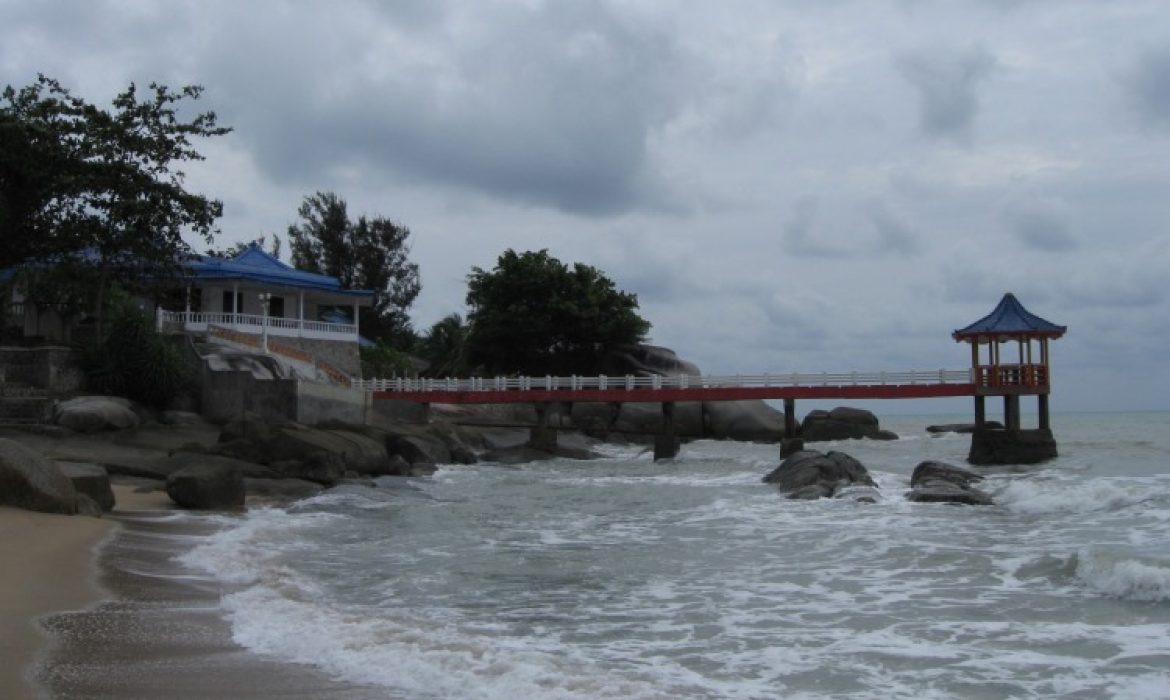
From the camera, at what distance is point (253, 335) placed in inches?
1481

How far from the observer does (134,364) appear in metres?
28.5

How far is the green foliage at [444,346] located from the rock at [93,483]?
38156 millimetres

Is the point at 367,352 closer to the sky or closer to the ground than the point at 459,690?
closer to the sky

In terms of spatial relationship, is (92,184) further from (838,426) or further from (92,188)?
(838,426)

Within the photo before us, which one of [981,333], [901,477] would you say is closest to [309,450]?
[901,477]

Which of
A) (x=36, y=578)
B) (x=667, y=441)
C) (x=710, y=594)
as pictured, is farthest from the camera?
(x=667, y=441)

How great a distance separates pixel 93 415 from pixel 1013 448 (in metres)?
26.1

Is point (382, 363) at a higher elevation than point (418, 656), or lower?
higher

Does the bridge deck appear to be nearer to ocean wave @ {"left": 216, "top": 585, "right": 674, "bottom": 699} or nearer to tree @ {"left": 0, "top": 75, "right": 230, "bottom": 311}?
tree @ {"left": 0, "top": 75, "right": 230, "bottom": 311}

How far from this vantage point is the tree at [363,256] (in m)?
62.7

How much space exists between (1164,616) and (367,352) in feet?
139

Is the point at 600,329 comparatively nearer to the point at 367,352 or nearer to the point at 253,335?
the point at 367,352

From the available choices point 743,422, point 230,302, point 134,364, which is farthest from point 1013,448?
point 230,302

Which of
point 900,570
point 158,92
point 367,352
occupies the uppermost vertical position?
point 158,92
